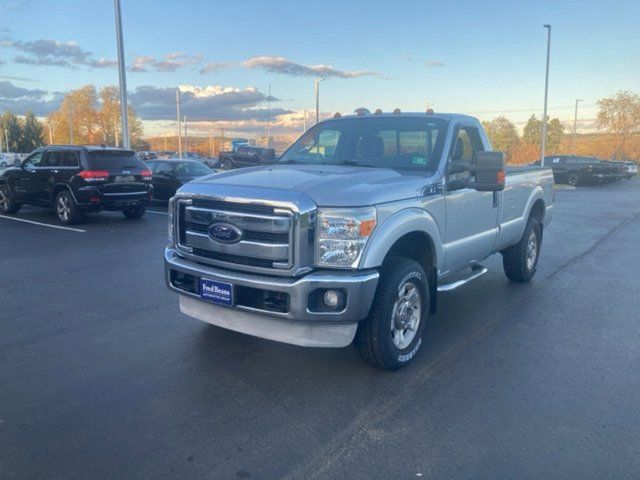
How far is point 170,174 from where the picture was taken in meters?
16.0

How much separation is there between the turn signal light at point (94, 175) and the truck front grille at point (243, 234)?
8652mm

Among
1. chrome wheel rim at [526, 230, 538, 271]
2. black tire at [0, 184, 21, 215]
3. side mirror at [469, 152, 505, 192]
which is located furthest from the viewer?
black tire at [0, 184, 21, 215]

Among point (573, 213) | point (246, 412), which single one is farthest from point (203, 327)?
point (573, 213)

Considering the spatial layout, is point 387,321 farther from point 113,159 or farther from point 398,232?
point 113,159

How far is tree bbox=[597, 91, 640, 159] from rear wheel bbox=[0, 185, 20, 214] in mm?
49243

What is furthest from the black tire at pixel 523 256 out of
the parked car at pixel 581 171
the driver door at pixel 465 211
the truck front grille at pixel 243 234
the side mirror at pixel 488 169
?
the parked car at pixel 581 171

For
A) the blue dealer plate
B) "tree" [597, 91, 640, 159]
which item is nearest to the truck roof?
the blue dealer plate

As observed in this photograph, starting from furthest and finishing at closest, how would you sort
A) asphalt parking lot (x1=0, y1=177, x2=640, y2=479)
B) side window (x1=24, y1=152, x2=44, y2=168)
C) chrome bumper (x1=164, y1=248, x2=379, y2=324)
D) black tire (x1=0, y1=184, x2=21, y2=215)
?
1. black tire (x1=0, y1=184, x2=21, y2=215)
2. side window (x1=24, y1=152, x2=44, y2=168)
3. chrome bumper (x1=164, y1=248, x2=379, y2=324)
4. asphalt parking lot (x1=0, y1=177, x2=640, y2=479)

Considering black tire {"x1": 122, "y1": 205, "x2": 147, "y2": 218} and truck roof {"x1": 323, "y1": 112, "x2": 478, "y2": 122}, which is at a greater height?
truck roof {"x1": 323, "y1": 112, "x2": 478, "y2": 122}

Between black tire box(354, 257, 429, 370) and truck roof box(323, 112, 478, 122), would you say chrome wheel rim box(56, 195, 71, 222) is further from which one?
black tire box(354, 257, 429, 370)

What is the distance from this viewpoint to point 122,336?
17.0ft

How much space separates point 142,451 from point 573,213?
51.2ft

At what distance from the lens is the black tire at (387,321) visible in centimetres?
414

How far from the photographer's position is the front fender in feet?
13.0
